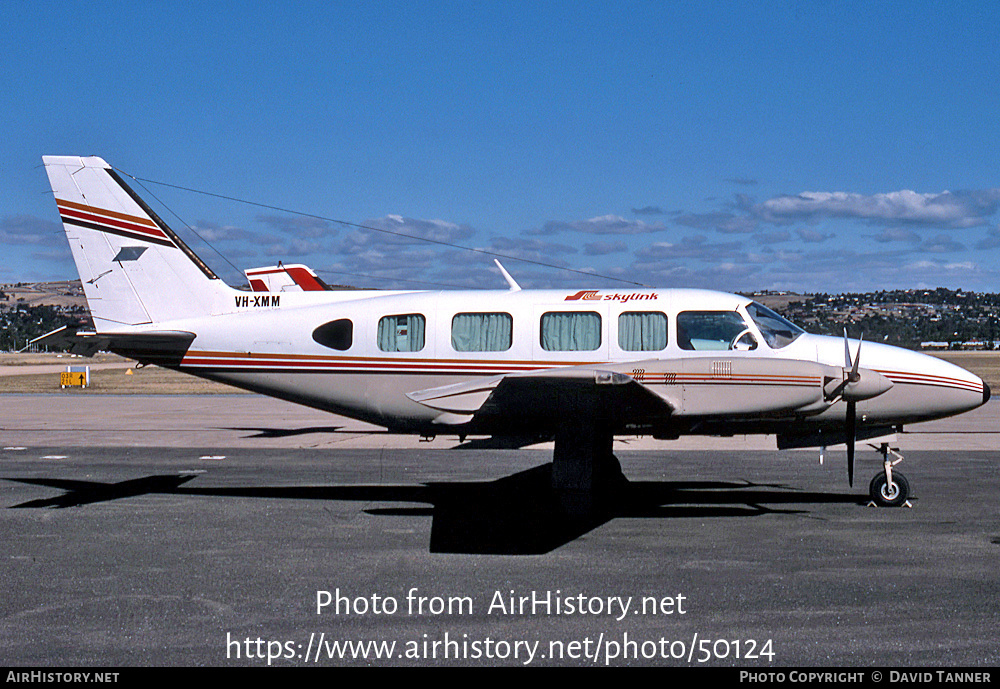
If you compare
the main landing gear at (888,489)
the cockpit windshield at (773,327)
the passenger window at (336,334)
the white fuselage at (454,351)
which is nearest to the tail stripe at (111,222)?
the white fuselage at (454,351)

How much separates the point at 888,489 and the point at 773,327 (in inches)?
107

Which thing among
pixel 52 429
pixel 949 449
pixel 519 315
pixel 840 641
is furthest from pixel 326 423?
pixel 840 641

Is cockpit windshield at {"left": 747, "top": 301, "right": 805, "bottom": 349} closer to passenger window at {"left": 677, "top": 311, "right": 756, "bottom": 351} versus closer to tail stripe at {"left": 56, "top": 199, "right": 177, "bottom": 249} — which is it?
passenger window at {"left": 677, "top": 311, "right": 756, "bottom": 351}

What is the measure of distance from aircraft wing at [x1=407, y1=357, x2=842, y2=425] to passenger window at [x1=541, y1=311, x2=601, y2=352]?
1435 mm

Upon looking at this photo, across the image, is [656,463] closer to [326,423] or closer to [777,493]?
[777,493]

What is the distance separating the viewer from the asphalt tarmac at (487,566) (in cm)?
641

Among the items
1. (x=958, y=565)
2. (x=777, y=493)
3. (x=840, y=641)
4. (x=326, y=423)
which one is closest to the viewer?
(x=840, y=641)

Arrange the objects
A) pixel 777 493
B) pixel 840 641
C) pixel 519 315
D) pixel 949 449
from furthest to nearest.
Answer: pixel 949 449 → pixel 777 493 → pixel 519 315 → pixel 840 641

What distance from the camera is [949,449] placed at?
18.5m

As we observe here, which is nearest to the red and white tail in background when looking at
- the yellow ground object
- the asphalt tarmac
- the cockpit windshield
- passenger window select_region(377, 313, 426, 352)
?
the asphalt tarmac

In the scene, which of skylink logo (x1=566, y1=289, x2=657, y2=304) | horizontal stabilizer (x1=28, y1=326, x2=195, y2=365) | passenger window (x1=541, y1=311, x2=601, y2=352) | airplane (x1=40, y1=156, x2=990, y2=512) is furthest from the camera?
horizontal stabilizer (x1=28, y1=326, x2=195, y2=365)

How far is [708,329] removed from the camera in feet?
38.3

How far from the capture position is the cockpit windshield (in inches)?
457

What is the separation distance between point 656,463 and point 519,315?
241 inches
